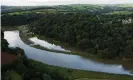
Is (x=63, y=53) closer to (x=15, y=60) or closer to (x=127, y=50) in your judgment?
(x=127, y=50)

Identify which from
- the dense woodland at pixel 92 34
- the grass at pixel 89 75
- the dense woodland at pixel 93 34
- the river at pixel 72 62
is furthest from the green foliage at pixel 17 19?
the grass at pixel 89 75

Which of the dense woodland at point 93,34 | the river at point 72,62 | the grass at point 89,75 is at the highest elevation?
the dense woodland at point 93,34

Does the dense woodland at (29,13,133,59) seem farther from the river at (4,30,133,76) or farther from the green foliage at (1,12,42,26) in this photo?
the green foliage at (1,12,42,26)

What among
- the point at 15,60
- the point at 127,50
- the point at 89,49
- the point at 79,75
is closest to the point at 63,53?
the point at 89,49

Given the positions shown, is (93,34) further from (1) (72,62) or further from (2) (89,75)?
(2) (89,75)

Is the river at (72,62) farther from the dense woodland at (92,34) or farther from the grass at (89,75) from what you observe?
the dense woodland at (92,34)

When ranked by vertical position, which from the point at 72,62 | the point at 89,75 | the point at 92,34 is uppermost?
the point at 92,34

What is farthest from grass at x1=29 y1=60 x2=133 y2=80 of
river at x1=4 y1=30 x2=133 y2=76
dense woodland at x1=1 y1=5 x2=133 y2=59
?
dense woodland at x1=1 y1=5 x2=133 y2=59

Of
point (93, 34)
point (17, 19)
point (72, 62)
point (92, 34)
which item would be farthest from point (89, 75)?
point (17, 19)
